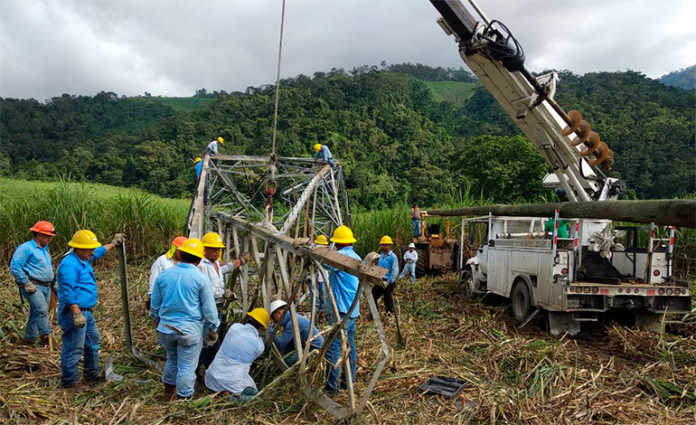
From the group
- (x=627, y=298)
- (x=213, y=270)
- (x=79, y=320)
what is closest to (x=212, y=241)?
(x=213, y=270)

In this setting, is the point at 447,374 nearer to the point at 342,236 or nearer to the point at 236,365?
the point at 342,236

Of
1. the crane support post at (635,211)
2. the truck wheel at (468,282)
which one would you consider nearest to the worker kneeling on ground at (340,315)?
the crane support post at (635,211)

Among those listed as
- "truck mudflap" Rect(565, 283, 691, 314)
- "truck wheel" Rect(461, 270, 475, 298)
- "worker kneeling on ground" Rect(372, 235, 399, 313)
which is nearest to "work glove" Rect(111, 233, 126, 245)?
"worker kneeling on ground" Rect(372, 235, 399, 313)

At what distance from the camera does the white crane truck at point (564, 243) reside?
755cm

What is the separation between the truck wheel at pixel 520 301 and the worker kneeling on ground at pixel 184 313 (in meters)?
5.75

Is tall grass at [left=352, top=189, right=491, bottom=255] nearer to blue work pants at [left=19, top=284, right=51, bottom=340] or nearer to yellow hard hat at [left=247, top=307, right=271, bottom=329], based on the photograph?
blue work pants at [left=19, top=284, right=51, bottom=340]

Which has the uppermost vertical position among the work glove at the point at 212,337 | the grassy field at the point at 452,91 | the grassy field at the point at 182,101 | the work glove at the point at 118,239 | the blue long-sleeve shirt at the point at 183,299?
the grassy field at the point at 452,91

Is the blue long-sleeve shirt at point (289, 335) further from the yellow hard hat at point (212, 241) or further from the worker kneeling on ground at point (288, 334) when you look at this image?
the yellow hard hat at point (212, 241)

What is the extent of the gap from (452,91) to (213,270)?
107342 mm

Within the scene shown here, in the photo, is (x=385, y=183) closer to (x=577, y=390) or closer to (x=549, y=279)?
(x=549, y=279)

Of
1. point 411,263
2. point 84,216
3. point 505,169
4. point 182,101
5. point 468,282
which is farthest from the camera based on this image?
point 182,101

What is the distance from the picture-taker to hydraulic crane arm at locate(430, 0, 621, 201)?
8.25m

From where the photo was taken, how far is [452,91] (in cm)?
10656

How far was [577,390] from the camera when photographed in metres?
5.21
